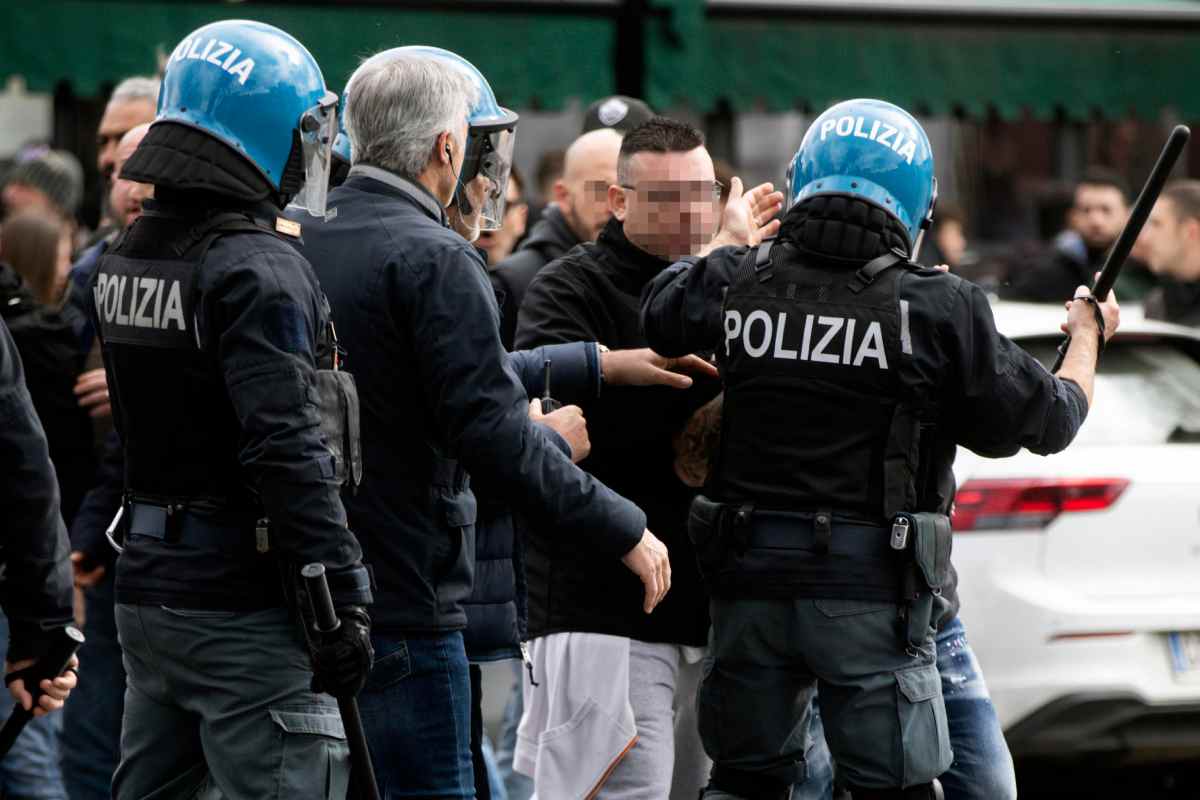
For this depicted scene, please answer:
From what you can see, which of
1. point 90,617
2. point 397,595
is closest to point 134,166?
point 397,595

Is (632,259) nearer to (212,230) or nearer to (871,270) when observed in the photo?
(871,270)

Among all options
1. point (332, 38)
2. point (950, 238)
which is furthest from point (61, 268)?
point (950, 238)

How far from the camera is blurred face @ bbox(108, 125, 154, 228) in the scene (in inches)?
203

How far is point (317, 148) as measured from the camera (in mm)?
3494

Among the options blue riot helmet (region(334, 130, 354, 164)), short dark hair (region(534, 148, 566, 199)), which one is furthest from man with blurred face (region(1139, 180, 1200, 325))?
blue riot helmet (region(334, 130, 354, 164))

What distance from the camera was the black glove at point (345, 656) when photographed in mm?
3186

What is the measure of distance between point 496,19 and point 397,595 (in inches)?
288

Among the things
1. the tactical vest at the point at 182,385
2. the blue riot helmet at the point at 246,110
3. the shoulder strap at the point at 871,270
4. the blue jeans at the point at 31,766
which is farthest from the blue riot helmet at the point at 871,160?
the blue jeans at the point at 31,766

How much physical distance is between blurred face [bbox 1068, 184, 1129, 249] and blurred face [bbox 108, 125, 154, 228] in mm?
6457

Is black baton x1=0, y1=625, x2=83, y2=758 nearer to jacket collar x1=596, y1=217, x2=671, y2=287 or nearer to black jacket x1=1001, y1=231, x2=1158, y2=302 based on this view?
jacket collar x1=596, y1=217, x2=671, y2=287

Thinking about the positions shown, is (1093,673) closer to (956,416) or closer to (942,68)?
Answer: (956,416)

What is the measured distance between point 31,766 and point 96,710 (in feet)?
0.84

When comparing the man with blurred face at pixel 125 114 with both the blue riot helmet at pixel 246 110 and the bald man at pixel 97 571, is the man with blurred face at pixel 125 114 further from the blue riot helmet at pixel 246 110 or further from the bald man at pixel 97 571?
the blue riot helmet at pixel 246 110

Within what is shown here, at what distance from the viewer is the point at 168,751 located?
3.46 m
